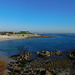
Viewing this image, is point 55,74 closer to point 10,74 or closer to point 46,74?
point 46,74

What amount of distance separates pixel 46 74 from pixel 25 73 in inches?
97.7

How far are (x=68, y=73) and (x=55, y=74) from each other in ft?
6.08

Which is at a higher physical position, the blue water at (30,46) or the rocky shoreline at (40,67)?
the rocky shoreline at (40,67)

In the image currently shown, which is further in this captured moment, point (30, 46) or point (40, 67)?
point (30, 46)

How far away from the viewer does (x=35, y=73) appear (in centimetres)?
970

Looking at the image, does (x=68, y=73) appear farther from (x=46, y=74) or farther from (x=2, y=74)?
(x=2, y=74)

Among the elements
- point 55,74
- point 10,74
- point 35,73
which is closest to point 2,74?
point 10,74

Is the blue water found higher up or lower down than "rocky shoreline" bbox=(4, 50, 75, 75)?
lower down

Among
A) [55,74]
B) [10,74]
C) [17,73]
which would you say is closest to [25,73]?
[17,73]

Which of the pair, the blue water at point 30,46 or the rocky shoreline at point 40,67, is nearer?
the rocky shoreline at point 40,67

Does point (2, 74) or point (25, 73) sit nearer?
point (2, 74)

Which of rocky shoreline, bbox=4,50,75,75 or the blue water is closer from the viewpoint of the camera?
rocky shoreline, bbox=4,50,75,75

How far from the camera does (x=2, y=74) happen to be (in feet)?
30.0

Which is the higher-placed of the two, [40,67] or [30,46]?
[40,67]
